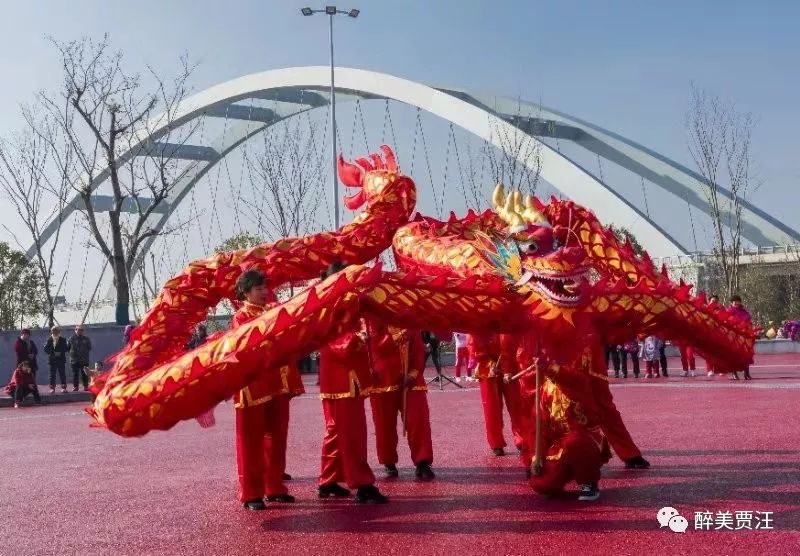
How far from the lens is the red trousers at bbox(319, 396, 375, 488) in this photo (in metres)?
5.64

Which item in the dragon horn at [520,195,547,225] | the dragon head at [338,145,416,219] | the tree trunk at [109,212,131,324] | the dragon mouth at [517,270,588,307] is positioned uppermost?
the tree trunk at [109,212,131,324]

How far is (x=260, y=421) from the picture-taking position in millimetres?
5797

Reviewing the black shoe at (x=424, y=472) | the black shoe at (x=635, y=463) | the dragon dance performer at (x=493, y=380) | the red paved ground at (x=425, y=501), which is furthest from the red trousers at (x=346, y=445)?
the black shoe at (x=635, y=463)

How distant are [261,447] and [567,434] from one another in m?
1.81

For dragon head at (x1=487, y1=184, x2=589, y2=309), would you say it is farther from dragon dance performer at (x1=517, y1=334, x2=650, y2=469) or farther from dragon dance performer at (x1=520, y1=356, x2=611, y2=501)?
dragon dance performer at (x1=517, y1=334, x2=650, y2=469)

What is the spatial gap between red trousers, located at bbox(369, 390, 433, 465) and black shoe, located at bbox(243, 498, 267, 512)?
125 centimetres

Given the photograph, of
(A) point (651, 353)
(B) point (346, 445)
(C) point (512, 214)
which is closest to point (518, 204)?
(C) point (512, 214)

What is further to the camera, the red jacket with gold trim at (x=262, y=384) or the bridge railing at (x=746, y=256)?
the bridge railing at (x=746, y=256)

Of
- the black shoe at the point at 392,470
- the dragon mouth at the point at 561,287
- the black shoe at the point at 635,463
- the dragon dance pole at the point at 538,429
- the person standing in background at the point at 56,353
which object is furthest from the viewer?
the person standing in background at the point at 56,353

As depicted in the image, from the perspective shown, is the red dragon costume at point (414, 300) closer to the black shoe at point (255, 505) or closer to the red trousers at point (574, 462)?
the red trousers at point (574, 462)

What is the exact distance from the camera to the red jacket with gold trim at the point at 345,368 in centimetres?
589

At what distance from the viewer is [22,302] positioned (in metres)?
30.6

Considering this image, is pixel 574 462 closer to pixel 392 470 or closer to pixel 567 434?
pixel 567 434

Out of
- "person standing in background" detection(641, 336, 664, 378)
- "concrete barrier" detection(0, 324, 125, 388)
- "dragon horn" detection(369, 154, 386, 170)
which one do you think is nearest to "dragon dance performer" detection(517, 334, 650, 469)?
"dragon horn" detection(369, 154, 386, 170)
